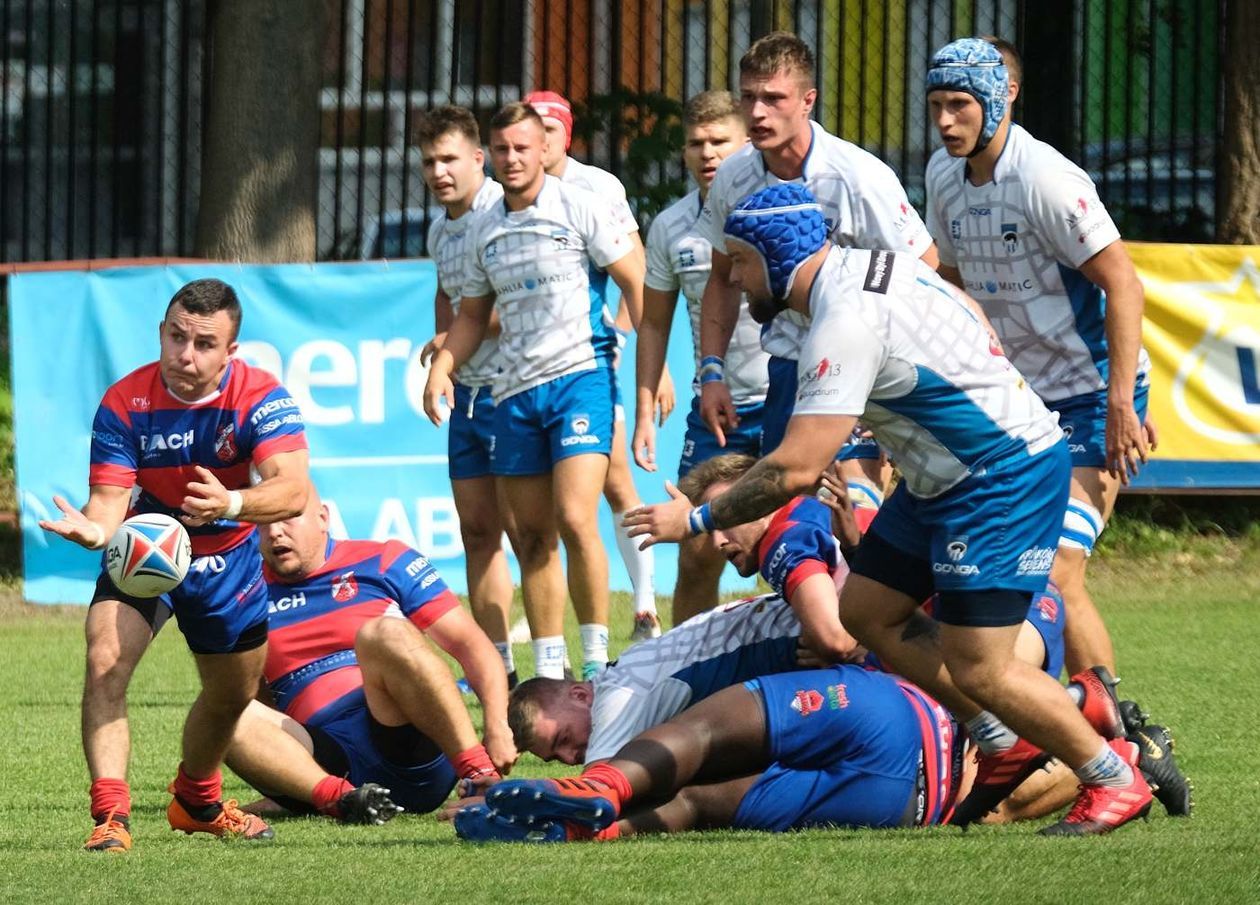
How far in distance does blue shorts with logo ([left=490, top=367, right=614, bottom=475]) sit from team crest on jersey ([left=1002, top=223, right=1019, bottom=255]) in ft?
8.02

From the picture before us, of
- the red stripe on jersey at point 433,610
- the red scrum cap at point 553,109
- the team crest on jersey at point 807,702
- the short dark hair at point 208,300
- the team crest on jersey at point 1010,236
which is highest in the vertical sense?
the red scrum cap at point 553,109

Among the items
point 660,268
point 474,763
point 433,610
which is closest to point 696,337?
point 660,268

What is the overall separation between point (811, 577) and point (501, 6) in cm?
899

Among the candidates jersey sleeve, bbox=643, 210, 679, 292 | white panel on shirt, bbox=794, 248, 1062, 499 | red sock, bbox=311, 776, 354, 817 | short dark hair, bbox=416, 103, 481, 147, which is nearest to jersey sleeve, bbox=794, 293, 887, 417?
white panel on shirt, bbox=794, 248, 1062, 499

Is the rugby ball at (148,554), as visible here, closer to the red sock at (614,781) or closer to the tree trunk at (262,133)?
the red sock at (614,781)

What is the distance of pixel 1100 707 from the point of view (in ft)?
19.6

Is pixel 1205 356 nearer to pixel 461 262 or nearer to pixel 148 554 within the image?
pixel 461 262

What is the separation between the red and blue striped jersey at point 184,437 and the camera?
6113 mm

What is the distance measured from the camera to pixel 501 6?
46.7ft

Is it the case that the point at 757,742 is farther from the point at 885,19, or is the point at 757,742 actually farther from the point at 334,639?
the point at 885,19

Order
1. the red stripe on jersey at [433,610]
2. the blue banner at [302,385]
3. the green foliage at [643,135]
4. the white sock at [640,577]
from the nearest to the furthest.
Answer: the red stripe on jersey at [433,610]
the white sock at [640,577]
the blue banner at [302,385]
the green foliage at [643,135]

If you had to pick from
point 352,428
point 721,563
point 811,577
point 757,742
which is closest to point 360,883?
point 757,742

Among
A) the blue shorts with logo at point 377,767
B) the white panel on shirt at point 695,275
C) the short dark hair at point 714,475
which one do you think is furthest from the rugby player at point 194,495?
the white panel on shirt at point 695,275

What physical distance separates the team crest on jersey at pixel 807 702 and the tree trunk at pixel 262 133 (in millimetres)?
8546
